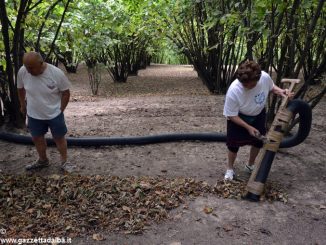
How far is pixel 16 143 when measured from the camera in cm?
551

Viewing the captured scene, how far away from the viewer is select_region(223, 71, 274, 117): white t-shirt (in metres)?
3.71

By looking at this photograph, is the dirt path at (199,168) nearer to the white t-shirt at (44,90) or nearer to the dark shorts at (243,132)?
the dark shorts at (243,132)

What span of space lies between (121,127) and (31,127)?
8.16 ft

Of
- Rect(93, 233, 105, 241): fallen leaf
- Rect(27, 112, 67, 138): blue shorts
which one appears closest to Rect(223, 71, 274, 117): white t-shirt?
Rect(93, 233, 105, 241): fallen leaf

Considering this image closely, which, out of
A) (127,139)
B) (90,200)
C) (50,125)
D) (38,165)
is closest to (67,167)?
(38,165)

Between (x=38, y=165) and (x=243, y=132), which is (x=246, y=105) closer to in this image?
(x=243, y=132)

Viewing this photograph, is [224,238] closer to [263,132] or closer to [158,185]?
[158,185]

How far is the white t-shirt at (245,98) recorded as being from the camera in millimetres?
3713

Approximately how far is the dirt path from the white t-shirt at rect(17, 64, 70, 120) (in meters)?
0.80

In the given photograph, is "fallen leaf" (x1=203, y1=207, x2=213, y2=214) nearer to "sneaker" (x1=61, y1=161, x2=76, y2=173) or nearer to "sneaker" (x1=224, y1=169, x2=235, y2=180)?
"sneaker" (x1=224, y1=169, x2=235, y2=180)

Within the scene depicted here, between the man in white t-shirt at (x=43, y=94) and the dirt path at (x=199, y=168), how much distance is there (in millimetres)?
622

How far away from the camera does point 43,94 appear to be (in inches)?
158

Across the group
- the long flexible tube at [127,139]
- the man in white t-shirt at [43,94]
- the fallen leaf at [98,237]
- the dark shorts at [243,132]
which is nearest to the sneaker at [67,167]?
the man in white t-shirt at [43,94]

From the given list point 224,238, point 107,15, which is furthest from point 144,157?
point 107,15
